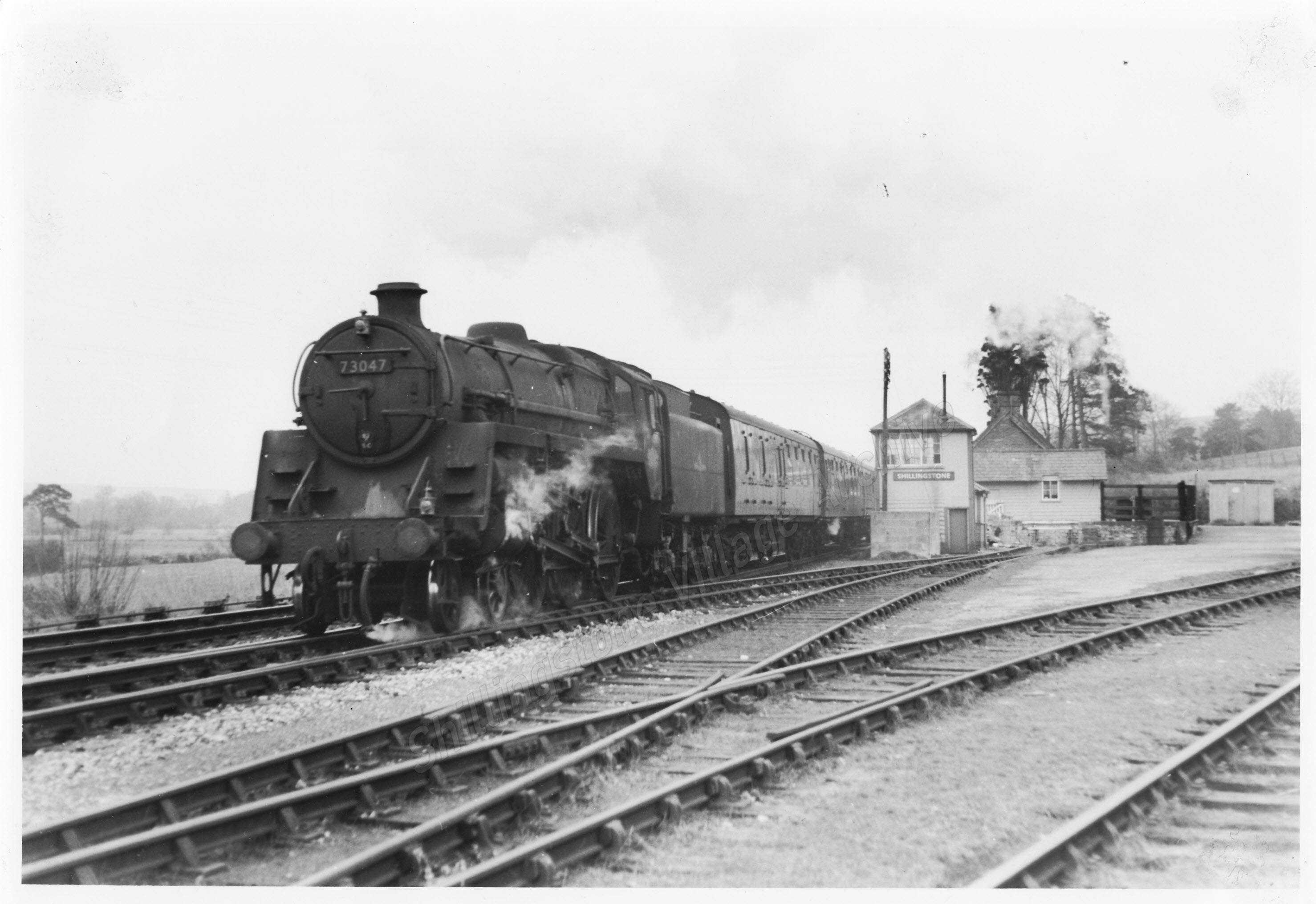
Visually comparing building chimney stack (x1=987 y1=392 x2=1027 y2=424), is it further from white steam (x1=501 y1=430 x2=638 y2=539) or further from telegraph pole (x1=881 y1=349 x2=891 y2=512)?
white steam (x1=501 y1=430 x2=638 y2=539)

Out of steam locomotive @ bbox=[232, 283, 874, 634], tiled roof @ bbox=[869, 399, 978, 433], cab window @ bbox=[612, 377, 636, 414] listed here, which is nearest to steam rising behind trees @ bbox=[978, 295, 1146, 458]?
tiled roof @ bbox=[869, 399, 978, 433]

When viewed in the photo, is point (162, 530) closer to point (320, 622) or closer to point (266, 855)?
point (320, 622)

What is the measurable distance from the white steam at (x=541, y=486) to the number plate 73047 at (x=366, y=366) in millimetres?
1438

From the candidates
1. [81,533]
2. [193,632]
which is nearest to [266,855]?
[193,632]

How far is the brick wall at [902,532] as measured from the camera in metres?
27.2

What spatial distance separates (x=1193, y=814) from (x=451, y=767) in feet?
11.9

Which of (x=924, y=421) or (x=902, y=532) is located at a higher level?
A: (x=924, y=421)

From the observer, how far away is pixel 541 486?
1073 centimetres

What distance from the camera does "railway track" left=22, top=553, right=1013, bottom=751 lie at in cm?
628

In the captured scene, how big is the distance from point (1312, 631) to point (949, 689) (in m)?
2.38

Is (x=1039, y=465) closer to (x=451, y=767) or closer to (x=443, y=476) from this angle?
(x=443, y=476)

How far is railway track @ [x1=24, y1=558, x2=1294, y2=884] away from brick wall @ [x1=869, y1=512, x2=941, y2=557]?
60.3 ft

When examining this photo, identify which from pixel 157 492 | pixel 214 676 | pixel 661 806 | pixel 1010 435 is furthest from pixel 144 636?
pixel 1010 435

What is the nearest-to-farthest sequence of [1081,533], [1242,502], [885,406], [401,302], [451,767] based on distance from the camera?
[451,767] < [401,302] < [1242,502] < [885,406] < [1081,533]
